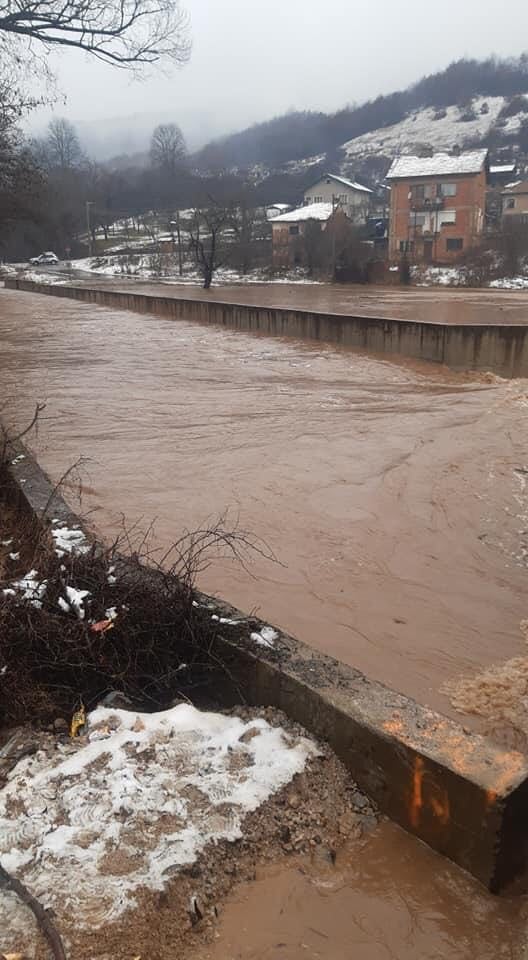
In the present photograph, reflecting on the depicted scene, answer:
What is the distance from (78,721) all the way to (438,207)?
7138cm

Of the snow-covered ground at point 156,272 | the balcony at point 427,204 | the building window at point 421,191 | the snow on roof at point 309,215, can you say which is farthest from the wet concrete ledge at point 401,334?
the snow on roof at point 309,215

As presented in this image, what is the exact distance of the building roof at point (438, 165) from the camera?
68188 millimetres

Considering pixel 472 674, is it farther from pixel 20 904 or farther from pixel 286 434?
pixel 286 434

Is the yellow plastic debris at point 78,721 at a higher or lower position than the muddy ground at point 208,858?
higher

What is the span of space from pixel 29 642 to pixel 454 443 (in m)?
8.12

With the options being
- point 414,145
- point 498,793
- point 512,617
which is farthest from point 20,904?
point 414,145

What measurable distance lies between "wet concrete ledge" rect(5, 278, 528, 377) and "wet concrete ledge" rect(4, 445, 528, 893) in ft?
46.1

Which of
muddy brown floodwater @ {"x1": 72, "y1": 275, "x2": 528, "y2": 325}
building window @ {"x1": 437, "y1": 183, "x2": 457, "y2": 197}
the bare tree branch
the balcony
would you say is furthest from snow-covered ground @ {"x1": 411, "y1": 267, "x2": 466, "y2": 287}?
the bare tree branch

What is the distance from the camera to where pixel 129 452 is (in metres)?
9.73

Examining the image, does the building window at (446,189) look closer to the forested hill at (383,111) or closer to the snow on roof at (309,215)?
the snow on roof at (309,215)

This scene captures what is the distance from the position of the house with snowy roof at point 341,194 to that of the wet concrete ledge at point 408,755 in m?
91.4

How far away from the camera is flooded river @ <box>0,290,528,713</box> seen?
17.0 feet

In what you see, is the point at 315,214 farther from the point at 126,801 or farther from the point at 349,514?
the point at 126,801

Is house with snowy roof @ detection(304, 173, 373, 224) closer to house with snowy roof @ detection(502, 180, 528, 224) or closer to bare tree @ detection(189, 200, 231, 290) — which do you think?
bare tree @ detection(189, 200, 231, 290)
